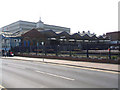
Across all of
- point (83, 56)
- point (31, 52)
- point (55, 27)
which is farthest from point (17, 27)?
point (83, 56)

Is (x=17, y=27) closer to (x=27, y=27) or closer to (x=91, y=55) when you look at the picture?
(x=27, y=27)

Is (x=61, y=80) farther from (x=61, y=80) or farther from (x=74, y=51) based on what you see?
(x=74, y=51)

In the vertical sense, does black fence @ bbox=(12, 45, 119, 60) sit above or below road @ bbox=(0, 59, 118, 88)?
above

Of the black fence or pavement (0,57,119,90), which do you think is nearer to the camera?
pavement (0,57,119,90)

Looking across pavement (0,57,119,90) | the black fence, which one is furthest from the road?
the black fence

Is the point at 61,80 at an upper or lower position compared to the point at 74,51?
lower

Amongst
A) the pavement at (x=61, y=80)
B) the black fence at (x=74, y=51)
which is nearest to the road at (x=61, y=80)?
the pavement at (x=61, y=80)

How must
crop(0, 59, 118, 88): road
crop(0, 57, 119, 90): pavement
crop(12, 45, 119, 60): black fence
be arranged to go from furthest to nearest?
crop(12, 45, 119, 60): black fence → crop(0, 59, 118, 88): road → crop(0, 57, 119, 90): pavement

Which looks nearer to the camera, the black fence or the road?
the road

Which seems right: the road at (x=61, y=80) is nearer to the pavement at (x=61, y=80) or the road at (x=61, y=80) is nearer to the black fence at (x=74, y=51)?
the pavement at (x=61, y=80)

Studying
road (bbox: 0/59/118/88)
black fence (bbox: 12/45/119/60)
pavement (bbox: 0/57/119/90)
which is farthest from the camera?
black fence (bbox: 12/45/119/60)

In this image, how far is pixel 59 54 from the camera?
2186 cm

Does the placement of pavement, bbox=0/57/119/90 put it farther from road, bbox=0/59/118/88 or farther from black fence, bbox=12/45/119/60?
black fence, bbox=12/45/119/60

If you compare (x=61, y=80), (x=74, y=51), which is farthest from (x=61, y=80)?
(x=74, y=51)
